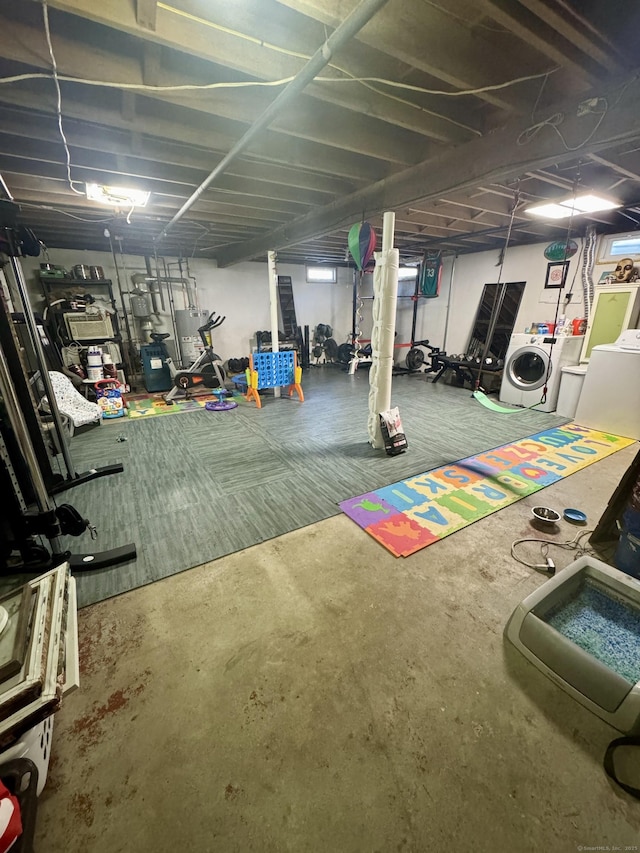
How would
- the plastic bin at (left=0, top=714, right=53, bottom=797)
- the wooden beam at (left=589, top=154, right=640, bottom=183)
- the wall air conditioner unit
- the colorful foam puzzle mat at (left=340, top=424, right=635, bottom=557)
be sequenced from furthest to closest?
the wall air conditioner unit → the wooden beam at (left=589, top=154, right=640, bottom=183) → the colorful foam puzzle mat at (left=340, top=424, right=635, bottom=557) → the plastic bin at (left=0, top=714, right=53, bottom=797)

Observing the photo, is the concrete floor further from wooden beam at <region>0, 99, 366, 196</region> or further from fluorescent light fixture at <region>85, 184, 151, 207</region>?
fluorescent light fixture at <region>85, 184, 151, 207</region>

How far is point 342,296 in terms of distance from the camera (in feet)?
29.0

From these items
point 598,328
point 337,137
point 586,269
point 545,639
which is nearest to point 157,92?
point 337,137

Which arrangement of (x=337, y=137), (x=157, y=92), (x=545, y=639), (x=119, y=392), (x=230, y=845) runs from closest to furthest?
(x=230, y=845) → (x=545, y=639) → (x=157, y=92) → (x=337, y=137) → (x=119, y=392)

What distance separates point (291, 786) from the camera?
42.1 inches

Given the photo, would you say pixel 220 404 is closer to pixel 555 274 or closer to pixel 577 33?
pixel 577 33

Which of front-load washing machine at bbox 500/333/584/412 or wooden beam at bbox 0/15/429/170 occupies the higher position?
wooden beam at bbox 0/15/429/170

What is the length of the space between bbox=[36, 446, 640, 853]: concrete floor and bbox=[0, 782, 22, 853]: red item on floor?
0.61 ft

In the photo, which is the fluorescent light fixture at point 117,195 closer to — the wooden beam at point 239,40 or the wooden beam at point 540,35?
the wooden beam at point 239,40

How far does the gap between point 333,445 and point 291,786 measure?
2.78 m

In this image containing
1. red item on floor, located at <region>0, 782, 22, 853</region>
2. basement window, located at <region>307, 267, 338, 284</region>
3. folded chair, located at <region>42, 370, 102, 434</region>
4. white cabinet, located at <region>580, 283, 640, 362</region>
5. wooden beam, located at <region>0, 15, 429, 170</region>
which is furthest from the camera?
basement window, located at <region>307, 267, 338, 284</region>

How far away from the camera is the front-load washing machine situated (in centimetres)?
450

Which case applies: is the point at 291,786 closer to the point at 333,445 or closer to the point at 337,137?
the point at 333,445

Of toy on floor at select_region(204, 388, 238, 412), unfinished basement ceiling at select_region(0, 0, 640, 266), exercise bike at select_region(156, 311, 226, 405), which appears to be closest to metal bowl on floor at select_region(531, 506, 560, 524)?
unfinished basement ceiling at select_region(0, 0, 640, 266)
